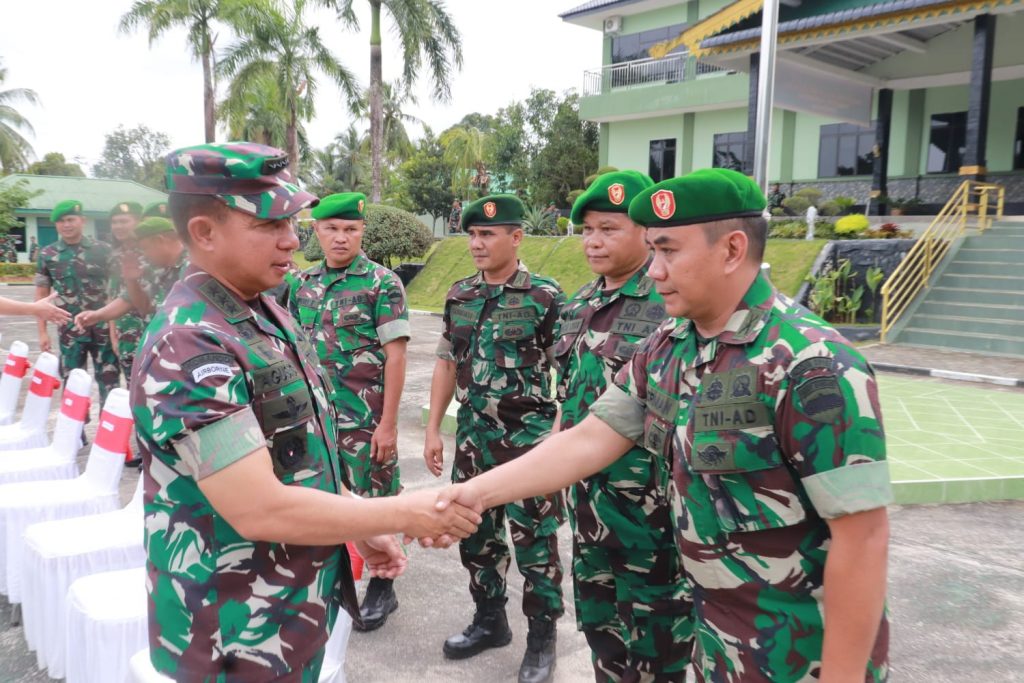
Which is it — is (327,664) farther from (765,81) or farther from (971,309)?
(971,309)

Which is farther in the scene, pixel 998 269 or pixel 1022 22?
pixel 1022 22

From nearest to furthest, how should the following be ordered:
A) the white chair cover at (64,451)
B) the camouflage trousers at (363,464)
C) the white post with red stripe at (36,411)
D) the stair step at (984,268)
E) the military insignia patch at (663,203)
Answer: the military insignia patch at (663,203) → the camouflage trousers at (363,464) → the white chair cover at (64,451) → the white post with red stripe at (36,411) → the stair step at (984,268)

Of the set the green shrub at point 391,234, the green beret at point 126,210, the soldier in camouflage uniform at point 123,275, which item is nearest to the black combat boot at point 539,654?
the soldier in camouflage uniform at point 123,275

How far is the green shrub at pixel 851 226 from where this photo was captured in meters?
13.9

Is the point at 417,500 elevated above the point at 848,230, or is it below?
below

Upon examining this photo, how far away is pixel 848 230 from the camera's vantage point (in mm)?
14000

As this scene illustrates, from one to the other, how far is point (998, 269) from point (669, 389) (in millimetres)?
13310

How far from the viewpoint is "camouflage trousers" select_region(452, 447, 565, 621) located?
3.20m

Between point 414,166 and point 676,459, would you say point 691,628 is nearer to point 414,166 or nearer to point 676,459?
point 676,459

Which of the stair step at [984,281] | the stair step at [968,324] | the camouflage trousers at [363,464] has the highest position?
the stair step at [984,281]

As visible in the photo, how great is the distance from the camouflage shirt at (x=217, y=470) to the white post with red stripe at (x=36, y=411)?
145 inches

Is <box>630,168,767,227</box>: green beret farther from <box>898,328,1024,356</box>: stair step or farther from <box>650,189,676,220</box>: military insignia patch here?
<box>898,328,1024,356</box>: stair step

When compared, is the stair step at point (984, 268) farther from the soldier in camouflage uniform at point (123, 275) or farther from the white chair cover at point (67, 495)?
the white chair cover at point (67, 495)

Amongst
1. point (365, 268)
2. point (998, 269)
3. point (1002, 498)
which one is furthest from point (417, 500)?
point (998, 269)
